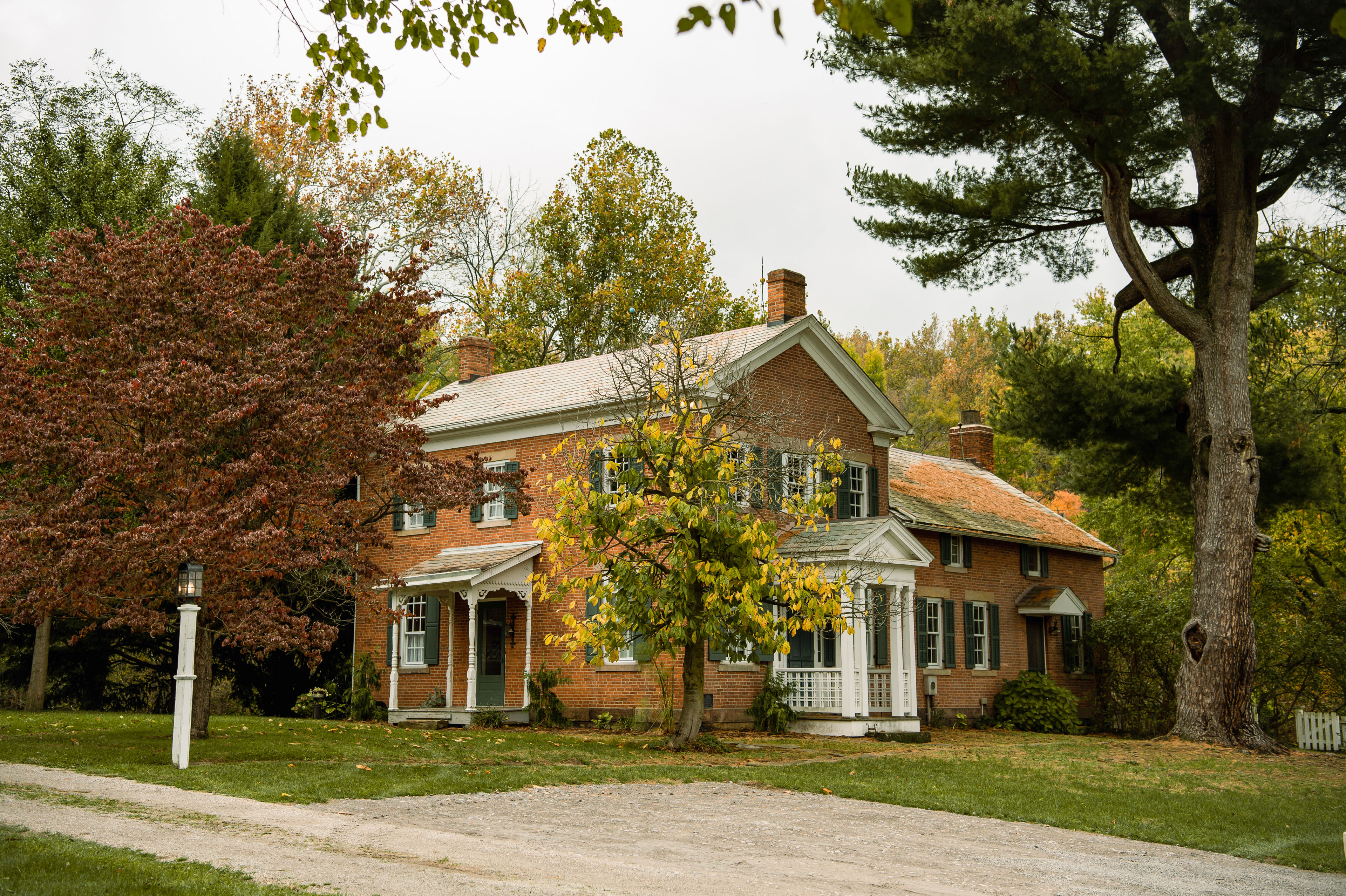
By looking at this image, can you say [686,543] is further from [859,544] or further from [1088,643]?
[1088,643]

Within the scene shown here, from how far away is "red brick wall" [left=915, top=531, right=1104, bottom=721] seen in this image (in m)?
24.3

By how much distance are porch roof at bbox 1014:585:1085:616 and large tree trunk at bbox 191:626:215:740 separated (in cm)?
1774

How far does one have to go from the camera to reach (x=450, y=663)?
2242cm

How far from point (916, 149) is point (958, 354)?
3503cm

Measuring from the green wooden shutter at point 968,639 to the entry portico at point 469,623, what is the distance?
914 cm

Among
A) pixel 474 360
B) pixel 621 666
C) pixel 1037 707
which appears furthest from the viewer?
pixel 474 360

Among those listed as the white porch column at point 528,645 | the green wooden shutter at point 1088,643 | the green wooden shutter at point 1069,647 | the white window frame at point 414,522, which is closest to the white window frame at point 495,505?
the white window frame at point 414,522

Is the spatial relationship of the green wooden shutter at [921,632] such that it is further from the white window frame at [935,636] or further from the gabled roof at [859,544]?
the gabled roof at [859,544]

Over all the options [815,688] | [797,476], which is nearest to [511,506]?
[797,476]

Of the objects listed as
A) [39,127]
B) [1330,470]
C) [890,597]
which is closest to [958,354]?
[1330,470]

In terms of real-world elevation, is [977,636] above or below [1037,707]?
above

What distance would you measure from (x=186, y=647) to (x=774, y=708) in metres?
10.7

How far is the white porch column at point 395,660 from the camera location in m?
23.1

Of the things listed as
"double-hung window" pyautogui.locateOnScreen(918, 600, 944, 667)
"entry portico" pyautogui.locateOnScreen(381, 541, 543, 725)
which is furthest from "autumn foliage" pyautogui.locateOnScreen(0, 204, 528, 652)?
"double-hung window" pyautogui.locateOnScreen(918, 600, 944, 667)
